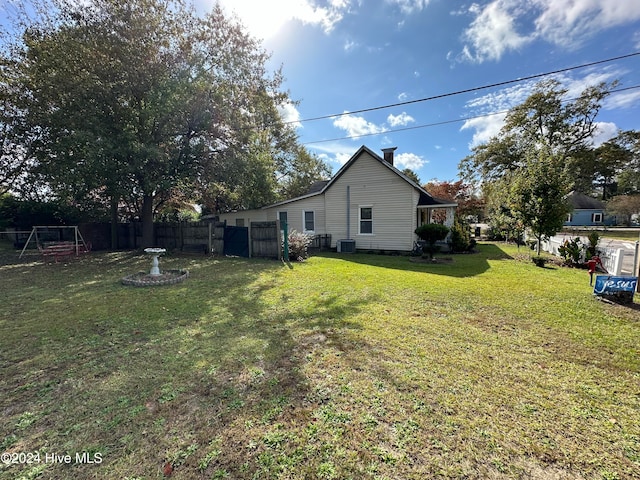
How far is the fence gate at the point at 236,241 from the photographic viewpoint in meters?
12.3

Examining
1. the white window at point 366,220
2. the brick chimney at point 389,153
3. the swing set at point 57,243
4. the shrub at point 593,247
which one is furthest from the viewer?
the brick chimney at point 389,153

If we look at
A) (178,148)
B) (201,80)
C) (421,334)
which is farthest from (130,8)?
(421,334)

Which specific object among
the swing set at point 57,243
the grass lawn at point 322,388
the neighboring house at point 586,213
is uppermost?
the neighboring house at point 586,213

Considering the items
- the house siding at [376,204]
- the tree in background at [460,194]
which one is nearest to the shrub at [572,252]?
the house siding at [376,204]

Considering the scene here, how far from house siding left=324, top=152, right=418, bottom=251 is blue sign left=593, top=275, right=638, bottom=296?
7.88m

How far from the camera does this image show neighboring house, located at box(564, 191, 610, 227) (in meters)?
40.3

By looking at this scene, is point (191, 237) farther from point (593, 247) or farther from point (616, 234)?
point (616, 234)

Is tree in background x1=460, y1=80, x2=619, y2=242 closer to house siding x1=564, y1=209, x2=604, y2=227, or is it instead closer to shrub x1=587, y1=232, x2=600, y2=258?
house siding x1=564, y1=209, x2=604, y2=227

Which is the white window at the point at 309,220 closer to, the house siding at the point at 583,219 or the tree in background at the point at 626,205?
the tree in background at the point at 626,205

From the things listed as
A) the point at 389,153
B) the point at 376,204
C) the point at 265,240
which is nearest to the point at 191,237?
the point at 265,240

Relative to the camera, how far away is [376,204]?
13.8 m

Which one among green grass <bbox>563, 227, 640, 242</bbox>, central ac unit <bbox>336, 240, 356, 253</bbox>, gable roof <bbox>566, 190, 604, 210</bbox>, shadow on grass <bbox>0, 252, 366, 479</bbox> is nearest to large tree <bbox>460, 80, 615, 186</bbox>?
green grass <bbox>563, 227, 640, 242</bbox>

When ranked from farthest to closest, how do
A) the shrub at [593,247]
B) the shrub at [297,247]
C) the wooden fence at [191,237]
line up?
1. the wooden fence at [191,237]
2. the shrub at [297,247]
3. the shrub at [593,247]

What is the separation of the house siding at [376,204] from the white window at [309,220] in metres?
1.19
